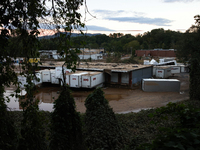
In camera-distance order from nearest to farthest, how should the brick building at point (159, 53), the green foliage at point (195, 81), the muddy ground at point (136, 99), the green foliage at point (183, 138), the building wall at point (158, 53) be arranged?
the green foliage at point (183, 138), the green foliage at point (195, 81), the muddy ground at point (136, 99), the building wall at point (158, 53), the brick building at point (159, 53)

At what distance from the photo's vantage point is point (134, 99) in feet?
61.5

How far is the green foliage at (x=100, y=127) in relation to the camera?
7.02m

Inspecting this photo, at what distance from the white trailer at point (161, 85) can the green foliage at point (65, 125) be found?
17.4 metres

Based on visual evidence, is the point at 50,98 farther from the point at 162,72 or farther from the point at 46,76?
the point at 162,72

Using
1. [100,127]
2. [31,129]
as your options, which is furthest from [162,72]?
[31,129]

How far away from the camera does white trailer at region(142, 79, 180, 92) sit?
69.2 ft

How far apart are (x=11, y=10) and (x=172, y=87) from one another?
2119cm

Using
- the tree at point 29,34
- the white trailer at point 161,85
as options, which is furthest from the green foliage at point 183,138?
the white trailer at point 161,85

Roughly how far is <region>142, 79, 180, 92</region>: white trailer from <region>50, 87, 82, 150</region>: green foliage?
17408 millimetres

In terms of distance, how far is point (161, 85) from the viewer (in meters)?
21.3

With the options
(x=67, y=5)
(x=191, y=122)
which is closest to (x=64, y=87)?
(x=67, y=5)

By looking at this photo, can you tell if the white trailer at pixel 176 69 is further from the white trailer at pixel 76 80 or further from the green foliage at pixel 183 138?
the green foliage at pixel 183 138

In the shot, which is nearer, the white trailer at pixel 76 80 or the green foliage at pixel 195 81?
the green foliage at pixel 195 81

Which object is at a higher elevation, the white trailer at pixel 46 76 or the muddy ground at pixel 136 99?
the white trailer at pixel 46 76
